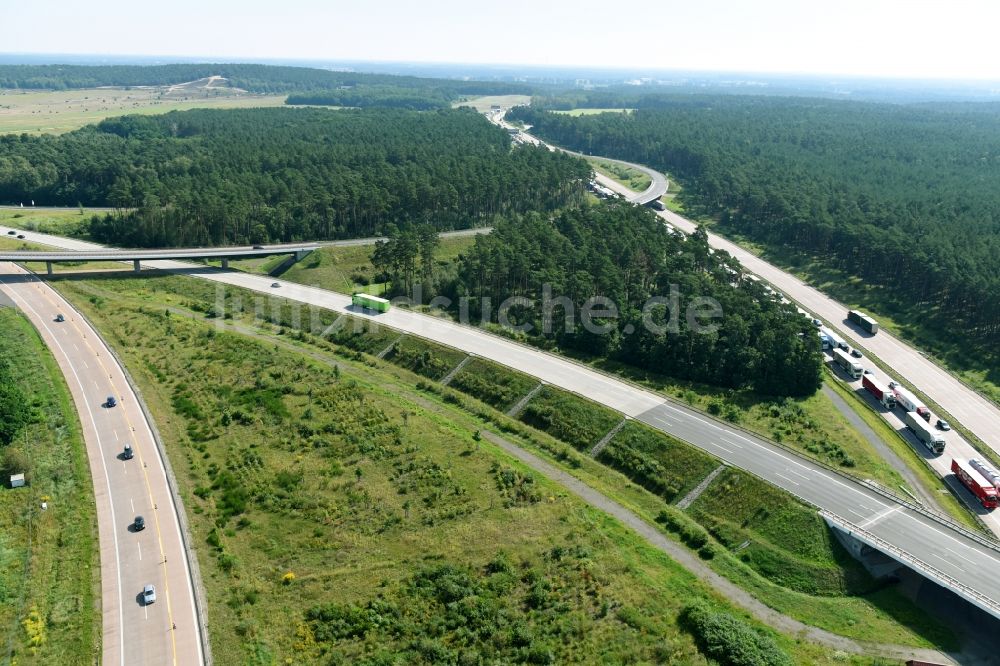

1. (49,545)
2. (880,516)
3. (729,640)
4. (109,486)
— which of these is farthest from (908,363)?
(49,545)

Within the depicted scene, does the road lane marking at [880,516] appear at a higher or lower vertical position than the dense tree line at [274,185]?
lower

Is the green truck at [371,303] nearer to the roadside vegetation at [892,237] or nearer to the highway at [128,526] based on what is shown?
the highway at [128,526]

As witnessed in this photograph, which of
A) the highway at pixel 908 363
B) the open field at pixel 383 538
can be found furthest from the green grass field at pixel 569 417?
the highway at pixel 908 363

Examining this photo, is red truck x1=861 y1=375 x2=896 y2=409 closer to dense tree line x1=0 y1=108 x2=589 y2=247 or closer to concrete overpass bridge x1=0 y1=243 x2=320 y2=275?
dense tree line x1=0 y1=108 x2=589 y2=247

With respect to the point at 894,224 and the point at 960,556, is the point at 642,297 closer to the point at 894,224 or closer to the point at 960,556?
the point at 960,556

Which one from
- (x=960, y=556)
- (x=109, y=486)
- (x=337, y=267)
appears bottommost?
(x=960, y=556)

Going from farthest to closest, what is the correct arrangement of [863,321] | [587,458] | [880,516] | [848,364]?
1. [863,321]
2. [848,364]
3. [587,458]
4. [880,516]

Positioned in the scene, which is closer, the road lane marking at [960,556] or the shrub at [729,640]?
the shrub at [729,640]
